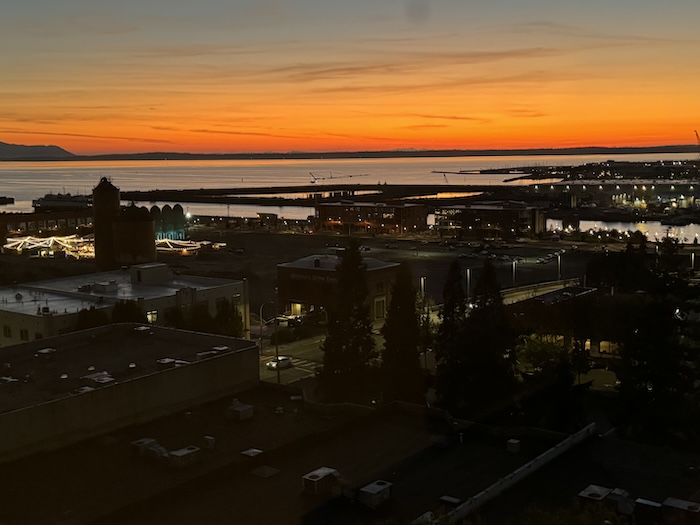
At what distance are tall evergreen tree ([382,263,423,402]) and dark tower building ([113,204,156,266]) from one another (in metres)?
16.0

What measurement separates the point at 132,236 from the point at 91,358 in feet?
50.7

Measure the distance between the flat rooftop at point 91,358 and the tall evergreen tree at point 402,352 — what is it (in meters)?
1.81

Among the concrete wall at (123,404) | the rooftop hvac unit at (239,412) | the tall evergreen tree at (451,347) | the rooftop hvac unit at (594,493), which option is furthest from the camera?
the tall evergreen tree at (451,347)

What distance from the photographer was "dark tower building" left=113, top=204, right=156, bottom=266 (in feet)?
81.3

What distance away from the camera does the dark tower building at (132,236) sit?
2477cm

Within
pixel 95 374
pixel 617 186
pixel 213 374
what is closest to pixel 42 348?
pixel 95 374

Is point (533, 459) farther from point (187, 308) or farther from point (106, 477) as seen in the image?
point (187, 308)

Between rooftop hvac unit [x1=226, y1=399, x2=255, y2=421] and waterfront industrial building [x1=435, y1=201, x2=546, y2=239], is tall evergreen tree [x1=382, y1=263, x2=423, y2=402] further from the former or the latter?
waterfront industrial building [x1=435, y1=201, x2=546, y2=239]

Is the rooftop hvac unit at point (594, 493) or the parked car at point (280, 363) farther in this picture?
the parked car at point (280, 363)

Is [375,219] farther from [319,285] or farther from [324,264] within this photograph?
[319,285]

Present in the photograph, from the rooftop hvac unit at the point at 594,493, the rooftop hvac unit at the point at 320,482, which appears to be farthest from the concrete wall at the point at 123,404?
the rooftop hvac unit at the point at 594,493

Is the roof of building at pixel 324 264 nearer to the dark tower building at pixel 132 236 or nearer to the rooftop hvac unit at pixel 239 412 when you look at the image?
the dark tower building at pixel 132 236

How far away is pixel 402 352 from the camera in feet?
33.2

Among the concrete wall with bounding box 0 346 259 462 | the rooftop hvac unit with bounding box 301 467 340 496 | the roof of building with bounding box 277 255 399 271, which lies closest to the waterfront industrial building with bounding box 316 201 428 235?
the roof of building with bounding box 277 255 399 271
